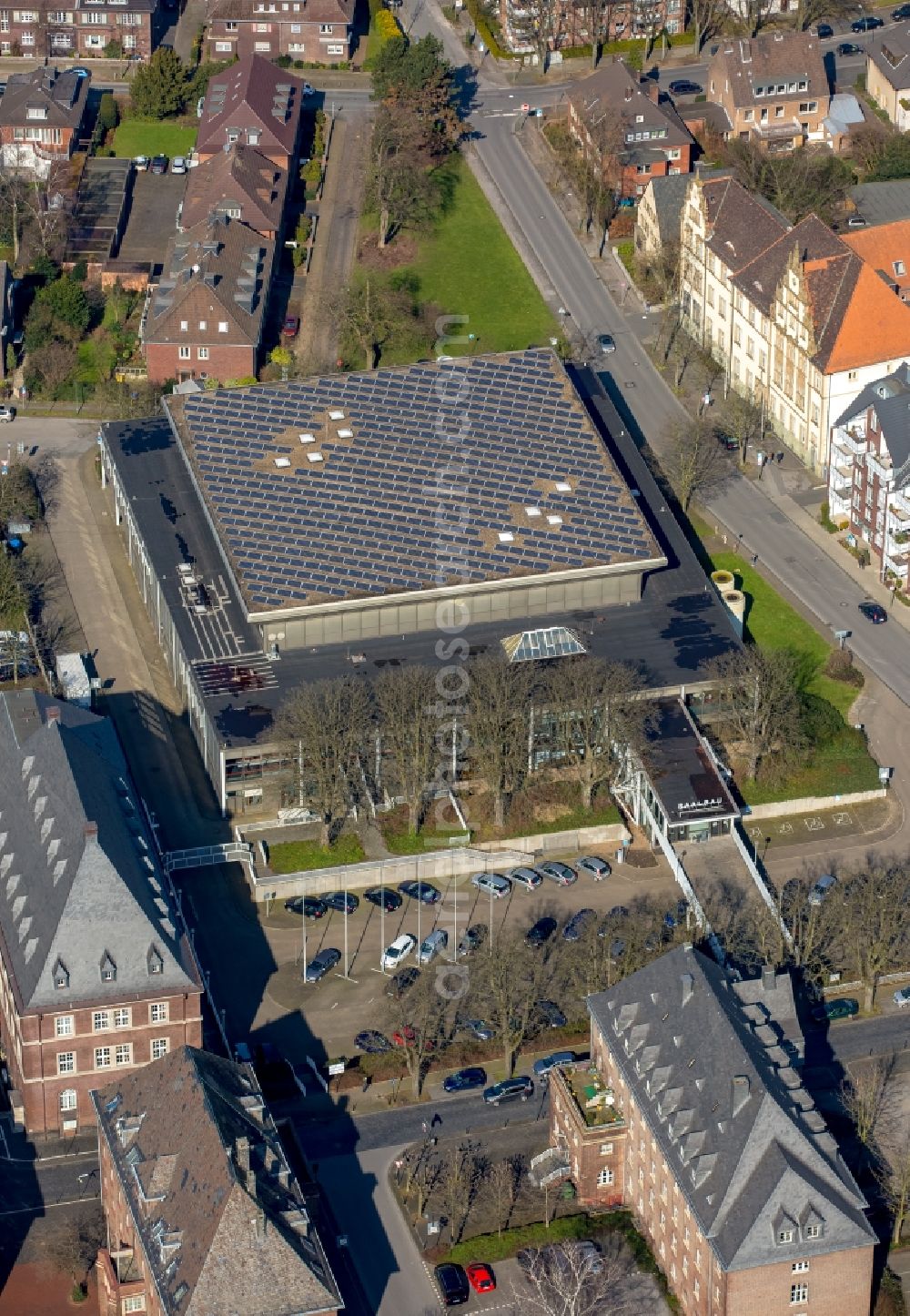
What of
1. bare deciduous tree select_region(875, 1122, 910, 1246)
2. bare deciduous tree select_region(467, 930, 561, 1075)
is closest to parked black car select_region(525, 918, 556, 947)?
bare deciduous tree select_region(467, 930, 561, 1075)

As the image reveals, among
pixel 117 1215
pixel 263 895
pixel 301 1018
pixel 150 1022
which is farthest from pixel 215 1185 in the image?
pixel 263 895

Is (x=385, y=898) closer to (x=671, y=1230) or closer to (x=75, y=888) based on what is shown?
(x=75, y=888)

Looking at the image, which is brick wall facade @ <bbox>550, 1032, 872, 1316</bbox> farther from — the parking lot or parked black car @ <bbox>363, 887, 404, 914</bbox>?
parked black car @ <bbox>363, 887, 404, 914</bbox>

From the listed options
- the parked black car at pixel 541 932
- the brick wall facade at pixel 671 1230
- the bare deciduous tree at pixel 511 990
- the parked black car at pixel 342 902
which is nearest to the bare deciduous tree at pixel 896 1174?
the brick wall facade at pixel 671 1230

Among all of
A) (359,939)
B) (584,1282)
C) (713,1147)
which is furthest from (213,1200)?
(359,939)

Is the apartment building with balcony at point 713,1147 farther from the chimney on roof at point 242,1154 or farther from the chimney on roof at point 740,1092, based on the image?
the chimney on roof at point 242,1154

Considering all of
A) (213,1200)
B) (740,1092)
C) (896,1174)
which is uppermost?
(740,1092)
